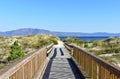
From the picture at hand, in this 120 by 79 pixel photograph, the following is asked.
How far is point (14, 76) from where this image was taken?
24.7 feet

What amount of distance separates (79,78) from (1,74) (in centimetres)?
857

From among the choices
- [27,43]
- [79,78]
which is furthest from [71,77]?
[27,43]

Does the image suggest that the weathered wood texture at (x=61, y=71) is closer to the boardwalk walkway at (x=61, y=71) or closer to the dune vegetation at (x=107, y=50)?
the boardwalk walkway at (x=61, y=71)

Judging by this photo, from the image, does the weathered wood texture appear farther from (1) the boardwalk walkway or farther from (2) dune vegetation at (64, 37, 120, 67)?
(2) dune vegetation at (64, 37, 120, 67)

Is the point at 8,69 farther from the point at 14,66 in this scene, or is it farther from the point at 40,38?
the point at 40,38

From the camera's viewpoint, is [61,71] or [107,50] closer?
[61,71]

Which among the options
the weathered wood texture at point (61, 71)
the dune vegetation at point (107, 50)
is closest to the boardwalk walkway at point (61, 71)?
the weathered wood texture at point (61, 71)

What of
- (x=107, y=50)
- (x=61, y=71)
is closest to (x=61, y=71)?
(x=61, y=71)

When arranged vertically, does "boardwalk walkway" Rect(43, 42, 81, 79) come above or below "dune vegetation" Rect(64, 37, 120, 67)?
above

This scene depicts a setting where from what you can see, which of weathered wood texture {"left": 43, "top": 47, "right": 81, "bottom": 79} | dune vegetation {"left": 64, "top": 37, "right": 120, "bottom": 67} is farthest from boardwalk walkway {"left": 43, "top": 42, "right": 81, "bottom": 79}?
dune vegetation {"left": 64, "top": 37, "right": 120, "bottom": 67}

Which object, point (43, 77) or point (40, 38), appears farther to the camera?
point (40, 38)

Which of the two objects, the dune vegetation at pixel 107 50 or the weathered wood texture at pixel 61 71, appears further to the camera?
the dune vegetation at pixel 107 50

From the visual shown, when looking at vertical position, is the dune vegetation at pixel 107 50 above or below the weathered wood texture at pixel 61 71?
below

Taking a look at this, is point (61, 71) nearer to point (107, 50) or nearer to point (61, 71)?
point (61, 71)
